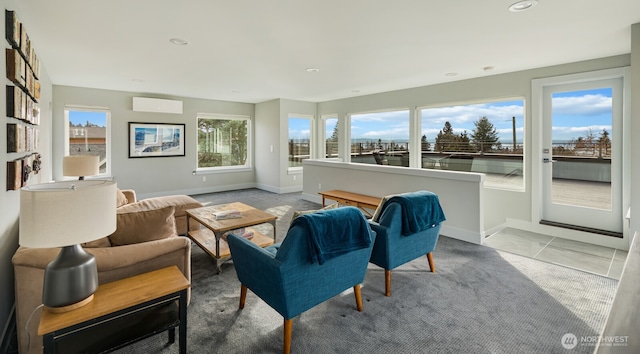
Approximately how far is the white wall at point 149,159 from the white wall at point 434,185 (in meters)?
3.15

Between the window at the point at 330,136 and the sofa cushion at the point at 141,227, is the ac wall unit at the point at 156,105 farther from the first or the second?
the sofa cushion at the point at 141,227

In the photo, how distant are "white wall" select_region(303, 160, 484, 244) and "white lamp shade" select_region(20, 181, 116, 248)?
3742 mm

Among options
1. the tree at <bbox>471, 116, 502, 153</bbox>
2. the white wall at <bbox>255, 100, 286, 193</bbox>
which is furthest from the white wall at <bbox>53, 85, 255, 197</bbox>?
the tree at <bbox>471, 116, 502, 153</bbox>

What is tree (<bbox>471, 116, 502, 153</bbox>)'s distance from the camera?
5177 mm

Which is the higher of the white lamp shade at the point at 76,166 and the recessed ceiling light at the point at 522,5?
the recessed ceiling light at the point at 522,5

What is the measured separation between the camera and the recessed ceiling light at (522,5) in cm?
246

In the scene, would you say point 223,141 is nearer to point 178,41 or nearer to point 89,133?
point 89,133

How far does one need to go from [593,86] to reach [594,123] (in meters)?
0.48

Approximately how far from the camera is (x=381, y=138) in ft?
23.2

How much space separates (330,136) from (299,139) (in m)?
0.81

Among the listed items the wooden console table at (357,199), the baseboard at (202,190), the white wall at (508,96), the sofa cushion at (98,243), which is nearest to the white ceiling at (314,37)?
the white wall at (508,96)

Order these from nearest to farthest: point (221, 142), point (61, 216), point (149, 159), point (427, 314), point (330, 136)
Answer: point (61, 216) → point (427, 314) → point (149, 159) → point (221, 142) → point (330, 136)

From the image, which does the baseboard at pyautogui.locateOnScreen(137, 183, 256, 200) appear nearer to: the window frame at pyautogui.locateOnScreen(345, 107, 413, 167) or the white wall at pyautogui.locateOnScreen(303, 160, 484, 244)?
the window frame at pyautogui.locateOnScreen(345, 107, 413, 167)

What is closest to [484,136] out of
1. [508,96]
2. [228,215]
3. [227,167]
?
[508,96]
